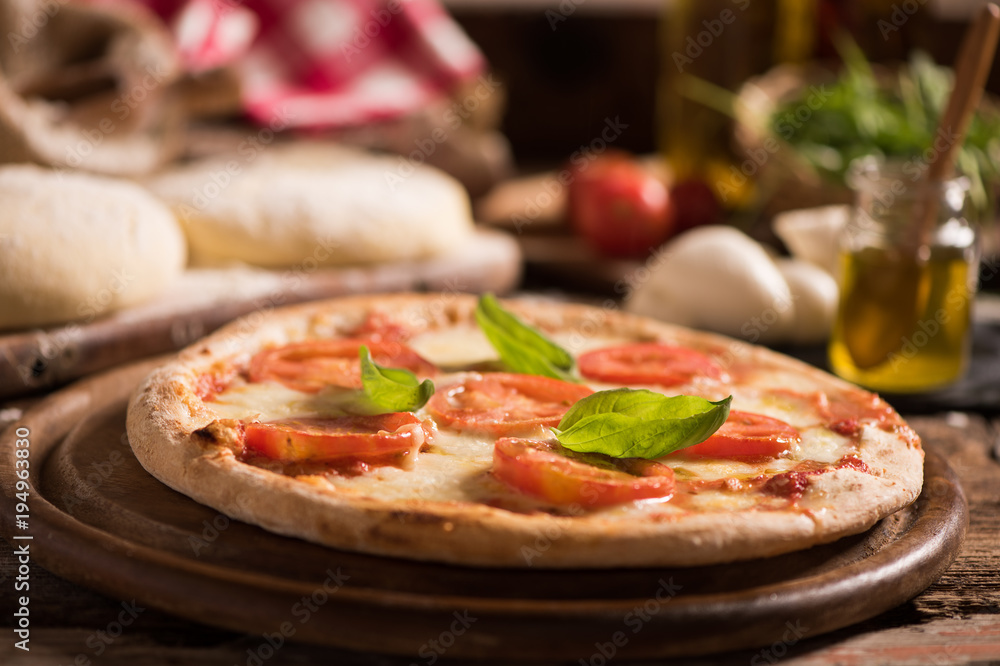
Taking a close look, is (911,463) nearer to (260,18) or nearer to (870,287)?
(870,287)

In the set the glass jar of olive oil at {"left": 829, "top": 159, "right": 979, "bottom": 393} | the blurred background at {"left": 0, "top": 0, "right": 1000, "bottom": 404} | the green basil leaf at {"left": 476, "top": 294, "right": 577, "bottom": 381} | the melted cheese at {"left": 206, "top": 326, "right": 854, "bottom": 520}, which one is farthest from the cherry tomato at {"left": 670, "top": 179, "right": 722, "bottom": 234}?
the green basil leaf at {"left": 476, "top": 294, "right": 577, "bottom": 381}

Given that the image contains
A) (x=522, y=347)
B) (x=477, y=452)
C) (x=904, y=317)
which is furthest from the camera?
(x=904, y=317)

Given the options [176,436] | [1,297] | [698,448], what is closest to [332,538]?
[176,436]

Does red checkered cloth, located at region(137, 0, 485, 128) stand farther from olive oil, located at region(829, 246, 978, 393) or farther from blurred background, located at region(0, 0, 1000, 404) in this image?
olive oil, located at region(829, 246, 978, 393)

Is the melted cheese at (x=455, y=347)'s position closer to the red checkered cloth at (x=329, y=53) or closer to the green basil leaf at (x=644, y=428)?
the green basil leaf at (x=644, y=428)

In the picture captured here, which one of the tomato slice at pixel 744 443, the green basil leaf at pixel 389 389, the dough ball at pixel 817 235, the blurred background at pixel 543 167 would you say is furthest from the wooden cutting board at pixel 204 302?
the tomato slice at pixel 744 443

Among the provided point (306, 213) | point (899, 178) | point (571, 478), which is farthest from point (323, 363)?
point (899, 178)

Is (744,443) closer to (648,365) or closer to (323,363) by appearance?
(648,365)
